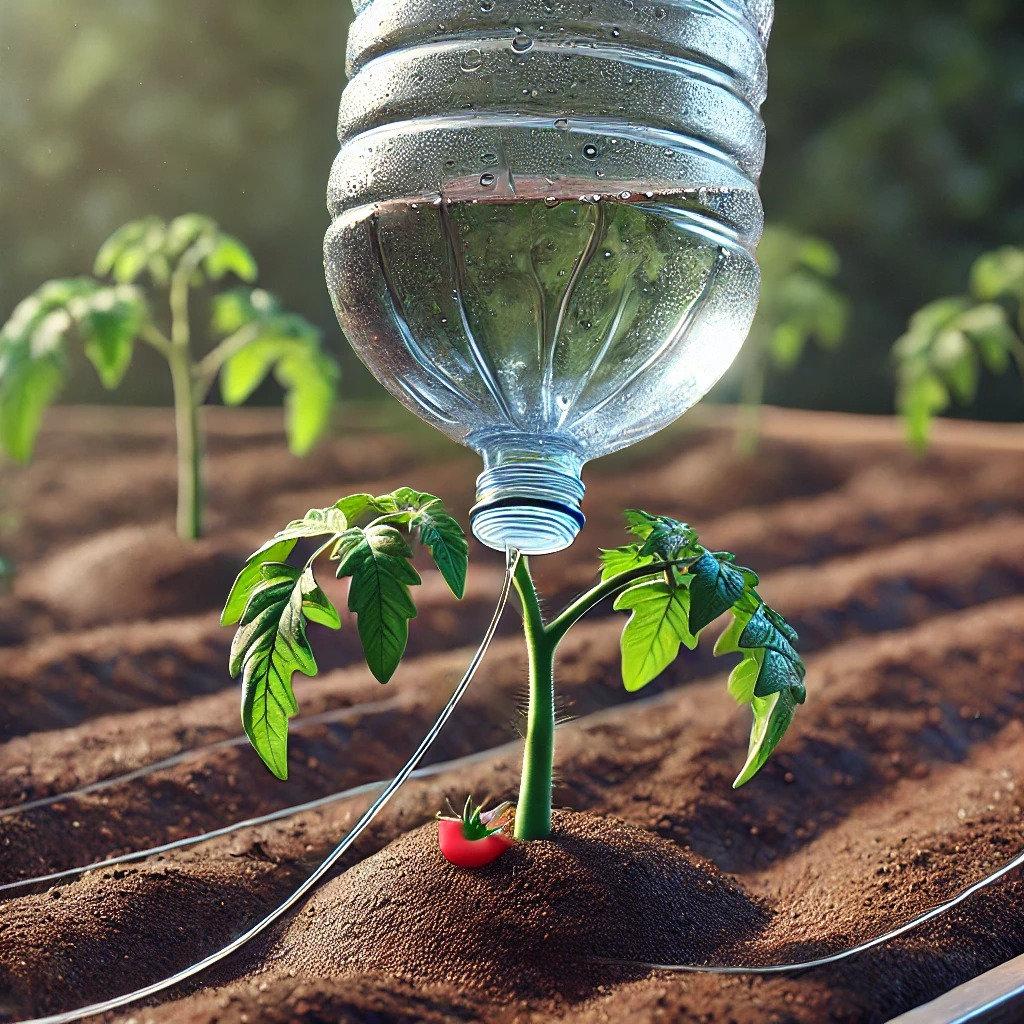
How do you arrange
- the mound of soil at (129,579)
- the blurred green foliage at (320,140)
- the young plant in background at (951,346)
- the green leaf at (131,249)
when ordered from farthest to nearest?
the blurred green foliage at (320,140)
the young plant in background at (951,346)
the green leaf at (131,249)
the mound of soil at (129,579)

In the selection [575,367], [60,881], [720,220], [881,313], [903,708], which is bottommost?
[60,881]

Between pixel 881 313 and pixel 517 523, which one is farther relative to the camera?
pixel 881 313

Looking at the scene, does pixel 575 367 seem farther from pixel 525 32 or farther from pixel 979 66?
pixel 979 66

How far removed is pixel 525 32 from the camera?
0.98m

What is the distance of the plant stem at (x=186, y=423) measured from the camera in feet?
6.51

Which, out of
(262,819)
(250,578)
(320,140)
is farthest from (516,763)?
(320,140)

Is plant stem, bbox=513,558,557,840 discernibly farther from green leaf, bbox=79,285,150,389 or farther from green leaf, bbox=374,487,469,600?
A: green leaf, bbox=79,285,150,389

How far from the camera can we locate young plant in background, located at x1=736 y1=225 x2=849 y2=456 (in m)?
2.56

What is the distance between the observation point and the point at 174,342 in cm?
203

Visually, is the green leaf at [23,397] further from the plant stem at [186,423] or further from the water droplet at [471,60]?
the water droplet at [471,60]

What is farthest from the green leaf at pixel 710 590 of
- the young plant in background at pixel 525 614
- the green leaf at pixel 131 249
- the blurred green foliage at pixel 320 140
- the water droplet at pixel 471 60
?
the blurred green foliage at pixel 320 140

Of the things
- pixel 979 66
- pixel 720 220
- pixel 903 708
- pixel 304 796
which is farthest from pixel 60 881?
pixel 979 66

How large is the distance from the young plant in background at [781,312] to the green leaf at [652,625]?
162 centimetres

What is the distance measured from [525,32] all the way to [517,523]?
1.38 feet
